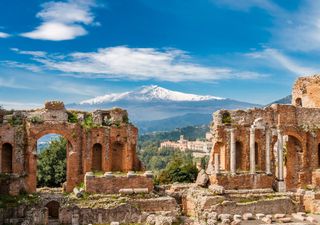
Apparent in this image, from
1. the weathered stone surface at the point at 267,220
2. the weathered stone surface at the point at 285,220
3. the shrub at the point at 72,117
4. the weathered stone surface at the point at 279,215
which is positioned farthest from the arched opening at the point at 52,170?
the weathered stone surface at the point at 285,220

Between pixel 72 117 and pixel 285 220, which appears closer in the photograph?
pixel 285 220

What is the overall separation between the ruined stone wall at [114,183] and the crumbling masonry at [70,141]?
9.86ft

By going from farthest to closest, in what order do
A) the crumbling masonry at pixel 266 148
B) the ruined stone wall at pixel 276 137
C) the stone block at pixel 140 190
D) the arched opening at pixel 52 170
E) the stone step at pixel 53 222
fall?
the arched opening at pixel 52 170, the ruined stone wall at pixel 276 137, the crumbling masonry at pixel 266 148, the stone block at pixel 140 190, the stone step at pixel 53 222

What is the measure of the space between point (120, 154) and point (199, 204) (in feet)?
24.4

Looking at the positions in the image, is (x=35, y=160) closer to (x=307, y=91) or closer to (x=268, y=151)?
(x=268, y=151)

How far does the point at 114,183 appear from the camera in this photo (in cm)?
3200

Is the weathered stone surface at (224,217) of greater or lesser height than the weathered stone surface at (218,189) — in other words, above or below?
below

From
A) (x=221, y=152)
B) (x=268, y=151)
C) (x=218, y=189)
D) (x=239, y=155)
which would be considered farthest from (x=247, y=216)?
(x=239, y=155)

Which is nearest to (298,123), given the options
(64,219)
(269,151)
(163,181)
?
(269,151)

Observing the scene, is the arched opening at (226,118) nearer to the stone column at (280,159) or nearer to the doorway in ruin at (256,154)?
the doorway in ruin at (256,154)

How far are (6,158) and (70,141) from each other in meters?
4.58

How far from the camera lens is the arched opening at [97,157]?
36.0 meters

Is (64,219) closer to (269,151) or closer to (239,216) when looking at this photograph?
(239,216)

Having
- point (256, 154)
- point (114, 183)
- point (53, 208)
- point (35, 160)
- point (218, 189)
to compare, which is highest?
point (256, 154)
